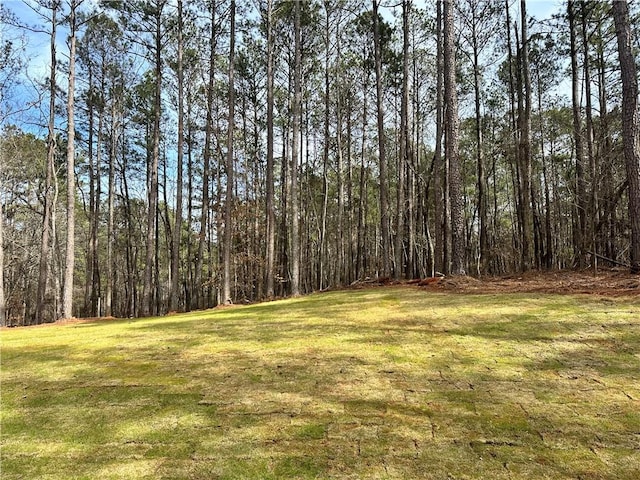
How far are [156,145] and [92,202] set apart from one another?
8.01 meters

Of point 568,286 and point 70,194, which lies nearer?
point 568,286

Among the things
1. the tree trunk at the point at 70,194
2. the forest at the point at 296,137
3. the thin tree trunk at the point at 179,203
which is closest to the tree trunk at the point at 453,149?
the forest at the point at 296,137

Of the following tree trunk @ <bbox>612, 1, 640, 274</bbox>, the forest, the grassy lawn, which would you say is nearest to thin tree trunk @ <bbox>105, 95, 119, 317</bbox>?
the forest

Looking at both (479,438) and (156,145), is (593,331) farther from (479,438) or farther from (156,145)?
(156,145)

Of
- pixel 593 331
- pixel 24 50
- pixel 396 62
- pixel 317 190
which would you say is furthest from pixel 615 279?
pixel 317 190

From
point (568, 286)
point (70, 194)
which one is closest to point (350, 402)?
point (568, 286)

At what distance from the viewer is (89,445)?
8.20 feet

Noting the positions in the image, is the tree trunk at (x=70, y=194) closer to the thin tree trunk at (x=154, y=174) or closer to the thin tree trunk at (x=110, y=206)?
the thin tree trunk at (x=154, y=174)

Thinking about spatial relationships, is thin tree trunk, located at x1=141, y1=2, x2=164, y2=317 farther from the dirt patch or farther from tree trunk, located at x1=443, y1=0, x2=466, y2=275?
the dirt patch

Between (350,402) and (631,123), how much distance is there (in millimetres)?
7650

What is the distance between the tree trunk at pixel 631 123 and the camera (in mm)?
7129

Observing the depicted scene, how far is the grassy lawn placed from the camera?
2189mm

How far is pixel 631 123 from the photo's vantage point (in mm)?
7266

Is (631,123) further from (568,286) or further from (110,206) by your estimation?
(110,206)
